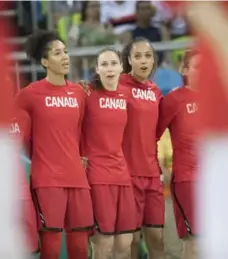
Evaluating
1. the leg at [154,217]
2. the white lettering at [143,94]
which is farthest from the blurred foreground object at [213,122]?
the leg at [154,217]

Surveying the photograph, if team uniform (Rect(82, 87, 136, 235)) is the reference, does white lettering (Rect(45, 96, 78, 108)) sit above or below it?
above

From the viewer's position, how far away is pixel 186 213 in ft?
20.8

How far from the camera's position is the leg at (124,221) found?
6.04 meters

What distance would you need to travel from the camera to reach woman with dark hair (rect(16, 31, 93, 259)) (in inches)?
225

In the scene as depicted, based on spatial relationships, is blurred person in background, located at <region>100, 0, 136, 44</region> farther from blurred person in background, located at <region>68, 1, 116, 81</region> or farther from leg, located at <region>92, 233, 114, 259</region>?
leg, located at <region>92, 233, 114, 259</region>

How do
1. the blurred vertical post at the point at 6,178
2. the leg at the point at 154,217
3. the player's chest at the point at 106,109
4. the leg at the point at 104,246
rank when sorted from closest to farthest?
the blurred vertical post at the point at 6,178, the player's chest at the point at 106,109, the leg at the point at 104,246, the leg at the point at 154,217

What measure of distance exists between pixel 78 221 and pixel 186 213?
3.09 feet

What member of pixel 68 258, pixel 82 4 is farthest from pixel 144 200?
pixel 82 4

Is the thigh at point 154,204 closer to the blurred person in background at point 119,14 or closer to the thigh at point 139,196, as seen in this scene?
the thigh at point 139,196

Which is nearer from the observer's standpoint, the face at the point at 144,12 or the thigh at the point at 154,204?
the thigh at the point at 154,204

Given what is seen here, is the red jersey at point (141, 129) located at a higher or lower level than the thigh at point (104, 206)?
higher

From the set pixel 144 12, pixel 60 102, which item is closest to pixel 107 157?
pixel 60 102

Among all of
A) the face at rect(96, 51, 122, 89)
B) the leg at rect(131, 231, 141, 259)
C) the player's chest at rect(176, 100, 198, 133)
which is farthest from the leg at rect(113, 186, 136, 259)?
the face at rect(96, 51, 122, 89)

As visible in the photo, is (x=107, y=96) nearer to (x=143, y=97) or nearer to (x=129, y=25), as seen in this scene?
(x=143, y=97)
